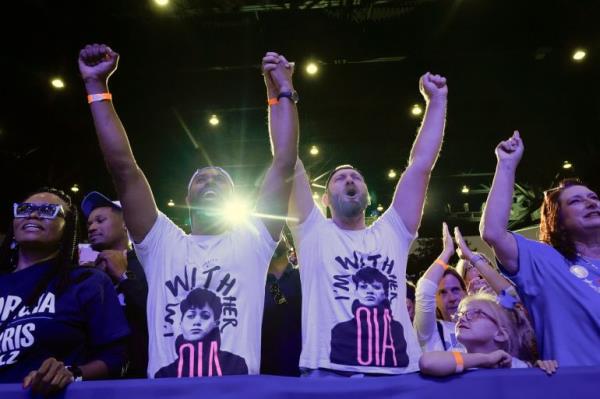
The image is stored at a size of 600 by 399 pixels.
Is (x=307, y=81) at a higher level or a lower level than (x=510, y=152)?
higher

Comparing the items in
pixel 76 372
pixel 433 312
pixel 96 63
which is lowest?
pixel 76 372

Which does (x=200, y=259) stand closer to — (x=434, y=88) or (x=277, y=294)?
(x=277, y=294)

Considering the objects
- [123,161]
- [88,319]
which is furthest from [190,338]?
[123,161]

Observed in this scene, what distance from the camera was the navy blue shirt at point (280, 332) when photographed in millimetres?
2004

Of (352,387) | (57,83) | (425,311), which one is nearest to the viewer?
(352,387)

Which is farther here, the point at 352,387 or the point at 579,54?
the point at 579,54

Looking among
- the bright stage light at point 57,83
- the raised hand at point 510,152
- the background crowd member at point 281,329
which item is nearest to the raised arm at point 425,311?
the background crowd member at point 281,329

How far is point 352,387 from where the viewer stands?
1.07 meters

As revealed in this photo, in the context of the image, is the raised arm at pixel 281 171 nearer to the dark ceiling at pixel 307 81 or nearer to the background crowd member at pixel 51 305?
the background crowd member at pixel 51 305

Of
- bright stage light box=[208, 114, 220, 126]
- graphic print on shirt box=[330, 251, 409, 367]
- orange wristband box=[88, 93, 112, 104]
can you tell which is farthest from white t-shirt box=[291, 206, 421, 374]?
bright stage light box=[208, 114, 220, 126]

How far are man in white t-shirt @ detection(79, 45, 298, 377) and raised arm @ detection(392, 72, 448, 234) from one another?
616 millimetres

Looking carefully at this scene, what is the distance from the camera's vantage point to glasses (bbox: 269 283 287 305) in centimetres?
209

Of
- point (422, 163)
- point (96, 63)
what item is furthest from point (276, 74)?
point (422, 163)

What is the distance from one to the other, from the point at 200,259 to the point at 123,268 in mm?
717
